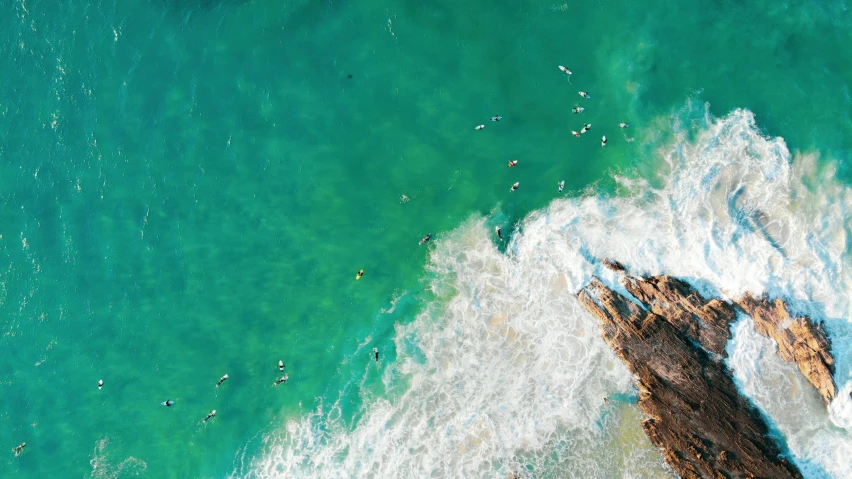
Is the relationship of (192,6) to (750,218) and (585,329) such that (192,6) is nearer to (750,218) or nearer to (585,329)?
(585,329)

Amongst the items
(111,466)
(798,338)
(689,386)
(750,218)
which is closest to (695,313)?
(689,386)

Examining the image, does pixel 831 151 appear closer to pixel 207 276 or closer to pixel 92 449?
pixel 207 276

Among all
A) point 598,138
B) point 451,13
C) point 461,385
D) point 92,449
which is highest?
point 451,13

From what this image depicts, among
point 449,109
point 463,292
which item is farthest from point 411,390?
point 449,109

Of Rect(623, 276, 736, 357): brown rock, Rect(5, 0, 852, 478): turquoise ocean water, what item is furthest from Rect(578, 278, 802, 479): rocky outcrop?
Rect(5, 0, 852, 478): turquoise ocean water

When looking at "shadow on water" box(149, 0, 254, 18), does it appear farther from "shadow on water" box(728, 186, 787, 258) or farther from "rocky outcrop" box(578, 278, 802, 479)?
"shadow on water" box(728, 186, 787, 258)

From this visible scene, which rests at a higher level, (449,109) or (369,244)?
(449,109)

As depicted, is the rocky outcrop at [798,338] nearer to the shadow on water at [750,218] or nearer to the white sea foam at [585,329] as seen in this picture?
the white sea foam at [585,329]
